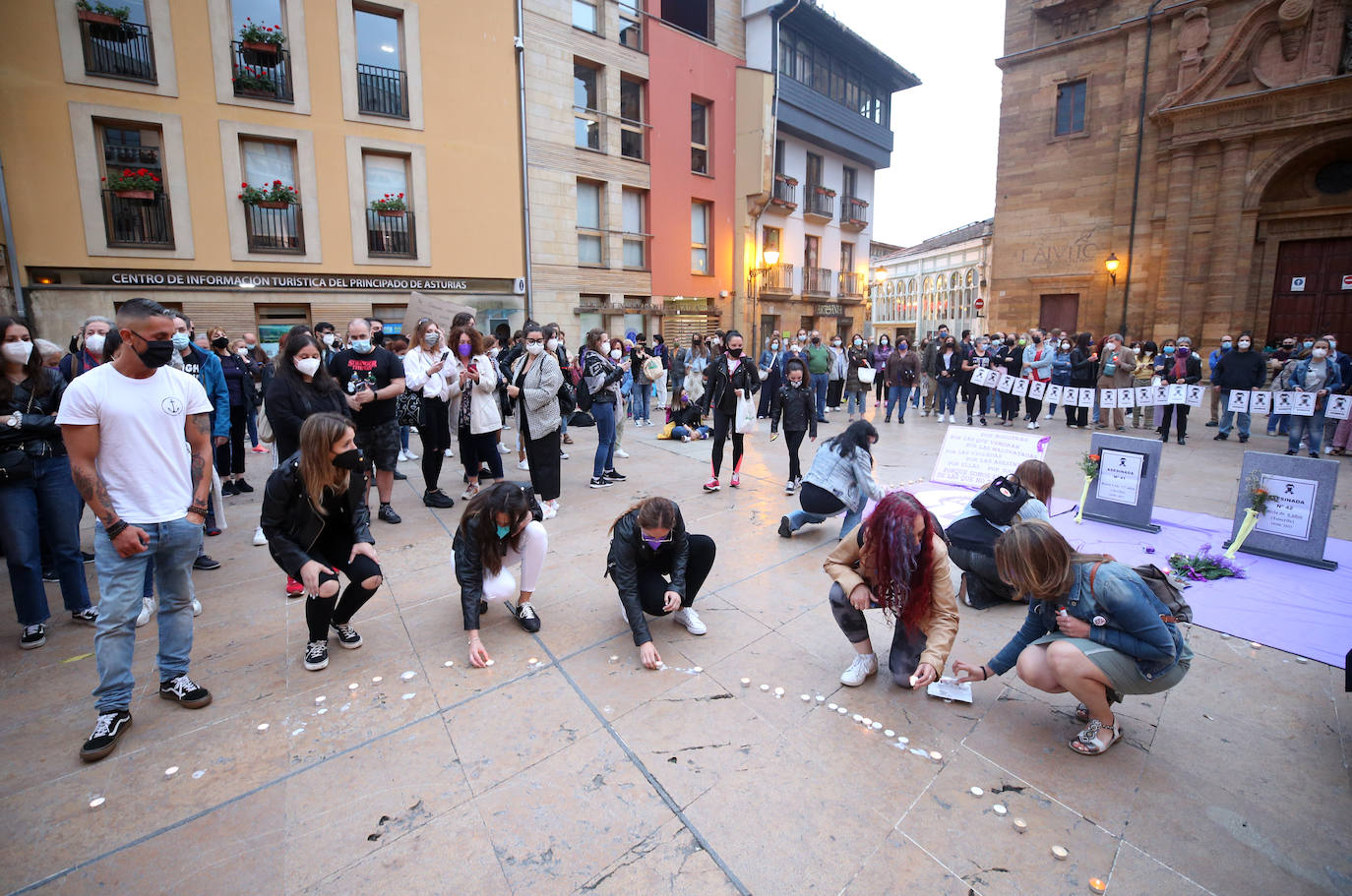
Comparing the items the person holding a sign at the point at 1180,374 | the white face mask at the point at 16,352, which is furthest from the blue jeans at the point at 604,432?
the person holding a sign at the point at 1180,374

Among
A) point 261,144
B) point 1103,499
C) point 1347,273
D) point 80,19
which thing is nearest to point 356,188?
point 261,144

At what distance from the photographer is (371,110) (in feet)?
45.8

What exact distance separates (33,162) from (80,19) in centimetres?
274

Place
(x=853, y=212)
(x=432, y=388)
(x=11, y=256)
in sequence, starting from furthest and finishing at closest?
(x=853, y=212), (x=11, y=256), (x=432, y=388)

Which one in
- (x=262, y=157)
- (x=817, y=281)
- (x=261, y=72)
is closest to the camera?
(x=261, y=72)

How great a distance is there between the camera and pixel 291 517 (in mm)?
3203

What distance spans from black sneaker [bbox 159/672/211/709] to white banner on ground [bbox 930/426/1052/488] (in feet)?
23.1

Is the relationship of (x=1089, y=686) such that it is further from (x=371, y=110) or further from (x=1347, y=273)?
(x=1347, y=273)

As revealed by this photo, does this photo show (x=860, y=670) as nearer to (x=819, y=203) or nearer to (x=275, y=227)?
(x=275, y=227)

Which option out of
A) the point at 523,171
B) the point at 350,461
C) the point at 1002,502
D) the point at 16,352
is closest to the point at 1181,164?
the point at 523,171

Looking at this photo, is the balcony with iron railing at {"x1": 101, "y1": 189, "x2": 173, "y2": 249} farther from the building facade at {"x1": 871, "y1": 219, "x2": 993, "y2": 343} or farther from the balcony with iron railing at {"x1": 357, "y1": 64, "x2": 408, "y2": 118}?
the building facade at {"x1": 871, "y1": 219, "x2": 993, "y2": 343}

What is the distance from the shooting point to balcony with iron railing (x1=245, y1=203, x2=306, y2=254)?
12.8m

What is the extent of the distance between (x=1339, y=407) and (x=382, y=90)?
1858cm

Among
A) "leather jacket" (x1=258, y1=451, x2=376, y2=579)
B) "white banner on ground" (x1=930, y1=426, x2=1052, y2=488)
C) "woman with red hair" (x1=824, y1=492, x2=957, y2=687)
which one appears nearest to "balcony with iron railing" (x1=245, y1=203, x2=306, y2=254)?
"leather jacket" (x1=258, y1=451, x2=376, y2=579)
